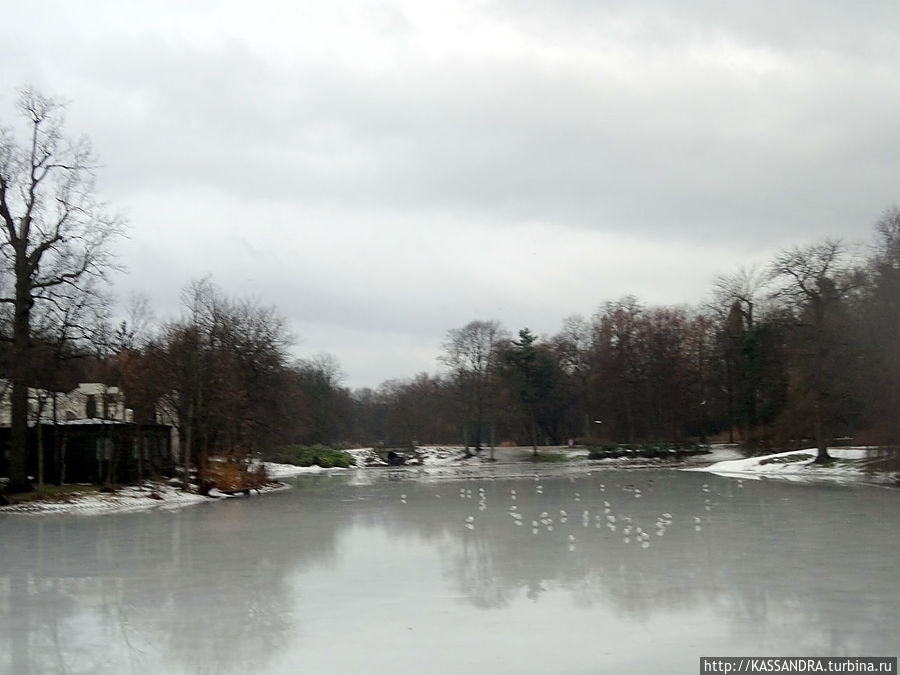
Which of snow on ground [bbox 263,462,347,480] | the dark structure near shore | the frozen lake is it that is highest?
the dark structure near shore

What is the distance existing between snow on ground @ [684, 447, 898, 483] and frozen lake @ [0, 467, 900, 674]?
51.5 ft

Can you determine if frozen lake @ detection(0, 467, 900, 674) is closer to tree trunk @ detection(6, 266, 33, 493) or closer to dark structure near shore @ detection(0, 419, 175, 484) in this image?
tree trunk @ detection(6, 266, 33, 493)

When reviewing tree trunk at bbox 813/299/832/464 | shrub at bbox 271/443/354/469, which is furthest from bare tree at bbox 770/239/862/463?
shrub at bbox 271/443/354/469

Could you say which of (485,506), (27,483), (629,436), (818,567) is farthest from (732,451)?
(818,567)

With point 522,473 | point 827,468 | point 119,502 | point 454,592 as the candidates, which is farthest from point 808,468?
point 454,592

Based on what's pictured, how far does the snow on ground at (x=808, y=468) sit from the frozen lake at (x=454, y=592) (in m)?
15.7

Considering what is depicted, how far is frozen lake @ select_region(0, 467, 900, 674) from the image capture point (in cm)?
803

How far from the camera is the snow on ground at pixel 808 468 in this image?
119 ft

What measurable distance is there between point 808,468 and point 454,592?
34.0m

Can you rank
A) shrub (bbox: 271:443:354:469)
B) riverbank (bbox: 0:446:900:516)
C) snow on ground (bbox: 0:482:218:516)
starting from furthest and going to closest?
shrub (bbox: 271:443:354:469)
riverbank (bbox: 0:446:900:516)
snow on ground (bbox: 0:482:218:516)

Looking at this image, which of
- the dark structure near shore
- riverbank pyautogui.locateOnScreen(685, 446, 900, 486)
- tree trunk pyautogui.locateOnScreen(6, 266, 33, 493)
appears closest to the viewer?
tree trunk pyautogui.locateOnScreen(6, 266, 33, 493)

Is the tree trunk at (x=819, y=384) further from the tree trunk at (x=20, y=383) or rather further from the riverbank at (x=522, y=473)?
the tree trunk at (x=20, y=383)

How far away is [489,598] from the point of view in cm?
1069

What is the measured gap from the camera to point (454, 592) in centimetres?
1116
